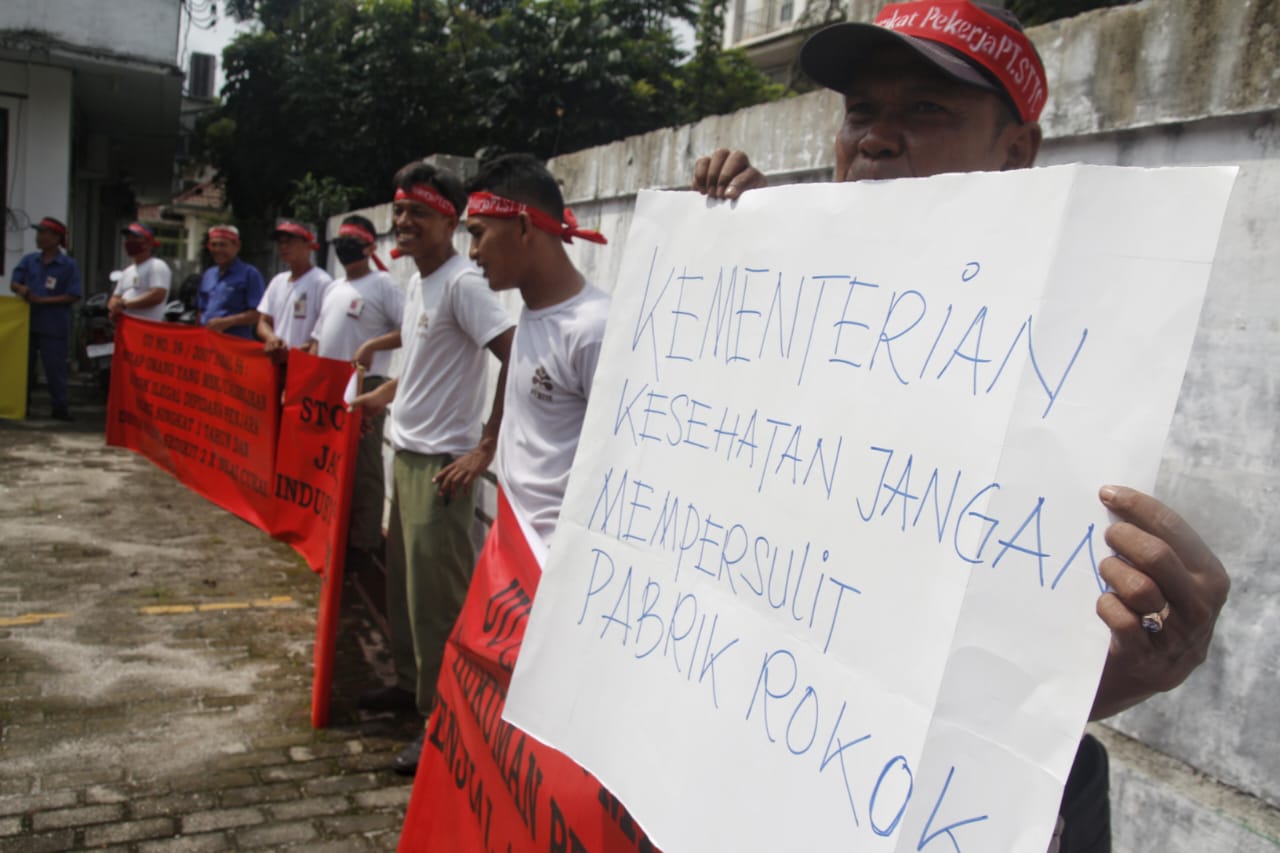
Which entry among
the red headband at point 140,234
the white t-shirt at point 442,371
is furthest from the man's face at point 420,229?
the red headband at point 140,234

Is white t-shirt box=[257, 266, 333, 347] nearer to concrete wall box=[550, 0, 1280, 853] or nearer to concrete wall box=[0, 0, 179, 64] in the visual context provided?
concrete wall box=[550, 0, 1280, 853]

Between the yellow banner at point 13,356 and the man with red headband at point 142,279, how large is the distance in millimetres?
763

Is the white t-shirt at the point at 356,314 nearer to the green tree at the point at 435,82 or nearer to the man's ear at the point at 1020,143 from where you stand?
the man's ear at the point at 1020,143

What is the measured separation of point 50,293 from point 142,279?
901 mm

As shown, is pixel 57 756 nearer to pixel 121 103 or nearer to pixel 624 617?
pixel 624 617

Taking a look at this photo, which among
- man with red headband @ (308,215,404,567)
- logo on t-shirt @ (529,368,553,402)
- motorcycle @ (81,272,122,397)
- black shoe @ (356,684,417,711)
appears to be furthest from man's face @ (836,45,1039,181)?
motorcycle @ (81,272,122,397)

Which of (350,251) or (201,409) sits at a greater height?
(350,251)

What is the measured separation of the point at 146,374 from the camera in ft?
23.4

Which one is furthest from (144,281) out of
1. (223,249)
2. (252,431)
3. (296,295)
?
(252,431)

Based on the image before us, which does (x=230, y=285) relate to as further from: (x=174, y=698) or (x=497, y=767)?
(x=497, y=767)

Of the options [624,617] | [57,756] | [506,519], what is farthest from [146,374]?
[624,617]

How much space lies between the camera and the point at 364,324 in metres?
5.38

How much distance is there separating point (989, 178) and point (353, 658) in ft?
13.5

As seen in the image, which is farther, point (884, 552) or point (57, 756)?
point (57, 756)
